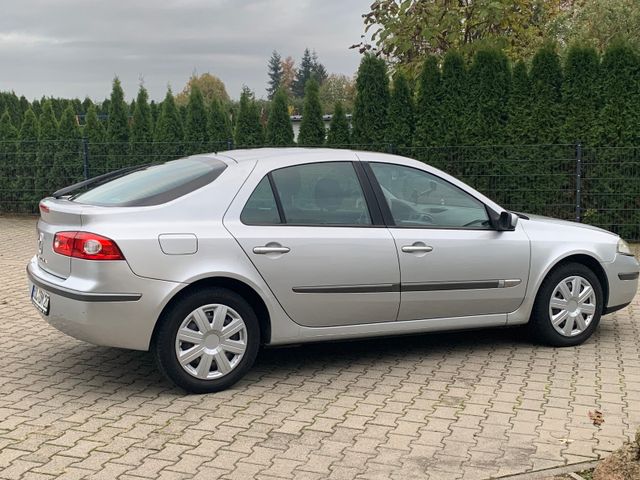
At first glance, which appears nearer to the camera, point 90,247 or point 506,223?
point 90,247

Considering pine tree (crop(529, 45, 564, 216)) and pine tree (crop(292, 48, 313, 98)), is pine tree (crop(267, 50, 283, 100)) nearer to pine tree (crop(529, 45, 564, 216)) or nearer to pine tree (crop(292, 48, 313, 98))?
pine tree (crop(292, 48, 313, 98))

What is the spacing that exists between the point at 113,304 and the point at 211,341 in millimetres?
673

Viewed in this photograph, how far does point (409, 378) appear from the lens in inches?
230

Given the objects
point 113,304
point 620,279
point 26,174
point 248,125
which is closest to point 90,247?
point 113,304

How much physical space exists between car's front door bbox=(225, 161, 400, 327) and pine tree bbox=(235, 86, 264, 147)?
33.2 feet

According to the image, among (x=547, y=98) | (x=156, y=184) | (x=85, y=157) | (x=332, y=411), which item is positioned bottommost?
(x=332, y=411)

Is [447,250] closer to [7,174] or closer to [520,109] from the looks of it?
[520,109]

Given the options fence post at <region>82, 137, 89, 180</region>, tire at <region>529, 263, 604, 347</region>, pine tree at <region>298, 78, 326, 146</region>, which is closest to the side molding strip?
tire at <region>529, 263, 604, 347</region>

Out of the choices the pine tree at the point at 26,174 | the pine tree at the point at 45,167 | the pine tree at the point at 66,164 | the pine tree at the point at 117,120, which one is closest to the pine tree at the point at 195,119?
the pine tree at the point at 117,120

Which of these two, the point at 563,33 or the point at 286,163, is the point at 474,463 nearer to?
the point at 286,163

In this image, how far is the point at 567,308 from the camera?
21.7 ft

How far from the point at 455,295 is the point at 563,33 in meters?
21.9

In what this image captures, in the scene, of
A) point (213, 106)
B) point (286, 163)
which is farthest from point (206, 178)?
point (213, 106)

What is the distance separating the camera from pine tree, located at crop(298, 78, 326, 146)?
50.7 feet
